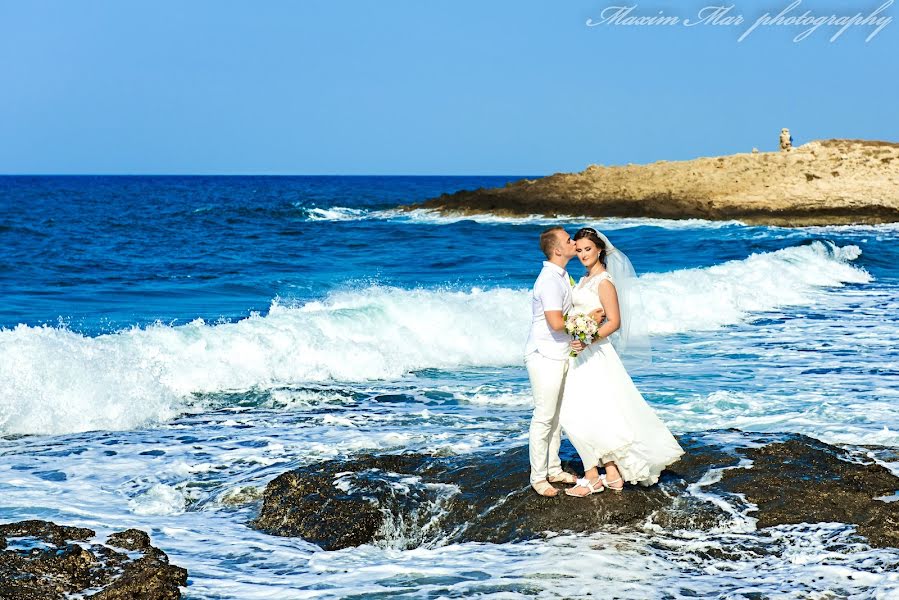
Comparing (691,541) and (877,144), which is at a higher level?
(877,144)

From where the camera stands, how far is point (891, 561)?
214 inches

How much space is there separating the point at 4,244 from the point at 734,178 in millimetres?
35499

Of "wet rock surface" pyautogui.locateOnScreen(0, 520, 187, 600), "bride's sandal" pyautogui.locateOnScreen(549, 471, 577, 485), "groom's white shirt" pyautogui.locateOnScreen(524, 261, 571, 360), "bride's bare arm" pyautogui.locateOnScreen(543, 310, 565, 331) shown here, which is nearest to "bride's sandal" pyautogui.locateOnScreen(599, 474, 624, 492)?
"bride's sandal" pyautogui.locateOnScreen(549, 471, 577, 485)

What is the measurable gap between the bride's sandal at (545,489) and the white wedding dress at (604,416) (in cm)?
30

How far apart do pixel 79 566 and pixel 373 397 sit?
5.87 metres

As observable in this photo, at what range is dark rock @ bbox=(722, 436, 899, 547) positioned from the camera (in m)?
6.04

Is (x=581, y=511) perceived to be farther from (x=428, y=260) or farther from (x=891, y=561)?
(x=428, y=260)

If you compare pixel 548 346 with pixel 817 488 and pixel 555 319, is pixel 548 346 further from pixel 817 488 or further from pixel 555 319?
pixel 817 488

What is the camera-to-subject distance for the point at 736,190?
50.0m

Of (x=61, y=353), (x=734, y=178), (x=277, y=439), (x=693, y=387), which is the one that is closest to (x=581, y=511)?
(x=277, y=439)

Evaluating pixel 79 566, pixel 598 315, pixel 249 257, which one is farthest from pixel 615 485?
pixel 249 257

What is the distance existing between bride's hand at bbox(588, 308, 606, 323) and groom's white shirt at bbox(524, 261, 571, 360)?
0.19 metres

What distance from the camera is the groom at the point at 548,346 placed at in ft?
20.6

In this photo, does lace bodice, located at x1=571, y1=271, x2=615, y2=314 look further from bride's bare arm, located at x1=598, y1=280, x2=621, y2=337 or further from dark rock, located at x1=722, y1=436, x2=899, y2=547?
dark rock, located at x1=722, y1=436, x2=899, y2=547
